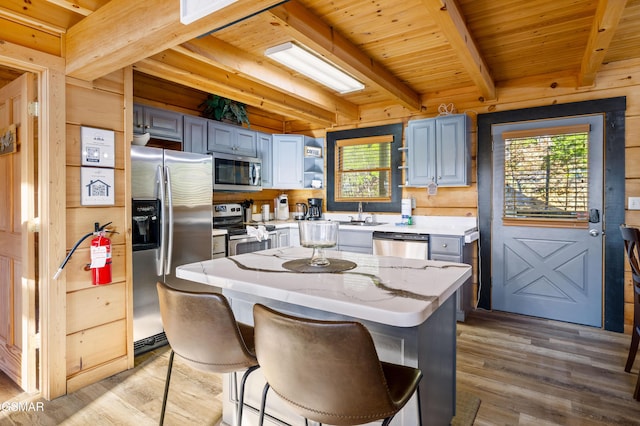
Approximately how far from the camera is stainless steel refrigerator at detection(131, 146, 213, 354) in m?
2.71

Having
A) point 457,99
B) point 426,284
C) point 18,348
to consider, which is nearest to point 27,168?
point 18,348

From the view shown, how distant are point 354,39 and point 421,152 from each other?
5.40 feet

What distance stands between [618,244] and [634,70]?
156cm

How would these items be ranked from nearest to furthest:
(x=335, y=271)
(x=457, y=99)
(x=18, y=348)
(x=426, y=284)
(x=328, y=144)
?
1. (x=426, y=284)
2. (x=335, y=271)
3. (x=18, y=348)
4. (x=457, y=99)
5. (x=328, y=144)

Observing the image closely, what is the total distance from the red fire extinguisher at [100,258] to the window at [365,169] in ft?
9.87

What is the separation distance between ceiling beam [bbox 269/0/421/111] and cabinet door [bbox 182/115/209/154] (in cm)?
158

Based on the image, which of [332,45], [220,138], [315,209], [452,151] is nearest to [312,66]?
[332,45]

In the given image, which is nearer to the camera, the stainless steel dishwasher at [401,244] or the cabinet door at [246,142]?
the stainless steel dishwasher at [401,244]

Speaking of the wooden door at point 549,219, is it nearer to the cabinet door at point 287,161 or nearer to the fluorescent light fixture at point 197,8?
the cabinet door at point 287,161

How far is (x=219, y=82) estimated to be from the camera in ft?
10.3

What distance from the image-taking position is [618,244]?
3.22 metres

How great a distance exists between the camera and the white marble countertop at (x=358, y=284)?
1.10 meters

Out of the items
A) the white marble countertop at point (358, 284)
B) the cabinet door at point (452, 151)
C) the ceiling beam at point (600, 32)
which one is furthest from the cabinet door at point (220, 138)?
the ceiling beam at point (600, 32)

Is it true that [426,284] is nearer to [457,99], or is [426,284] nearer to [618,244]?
[618,244]
